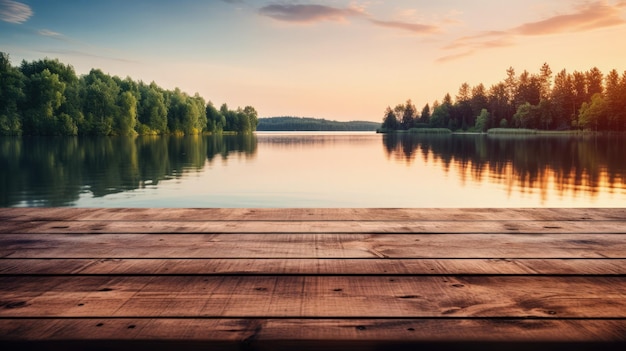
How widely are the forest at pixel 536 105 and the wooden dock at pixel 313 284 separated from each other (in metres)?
105

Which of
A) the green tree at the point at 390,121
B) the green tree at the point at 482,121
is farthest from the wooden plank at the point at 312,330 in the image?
the green tree at the point at 390,121

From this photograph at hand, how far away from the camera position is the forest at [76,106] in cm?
7112

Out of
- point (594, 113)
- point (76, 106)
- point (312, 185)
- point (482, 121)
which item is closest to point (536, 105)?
point (482, 121)

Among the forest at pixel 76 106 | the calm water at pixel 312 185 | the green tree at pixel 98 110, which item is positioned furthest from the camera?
the green tree at pixel 98 110

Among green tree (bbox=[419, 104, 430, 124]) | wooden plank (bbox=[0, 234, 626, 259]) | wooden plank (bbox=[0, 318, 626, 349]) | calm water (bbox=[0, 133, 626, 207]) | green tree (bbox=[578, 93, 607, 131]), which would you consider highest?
green tree (bbox=[419, 104, 430, 124])

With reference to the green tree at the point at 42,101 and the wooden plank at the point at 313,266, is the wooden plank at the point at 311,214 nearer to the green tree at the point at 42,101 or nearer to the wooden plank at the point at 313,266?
the wooden plank at the point at 313,266

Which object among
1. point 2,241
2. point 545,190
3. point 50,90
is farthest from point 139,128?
point 2,241

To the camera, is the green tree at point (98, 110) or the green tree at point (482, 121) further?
the green tree at point (482, 121)

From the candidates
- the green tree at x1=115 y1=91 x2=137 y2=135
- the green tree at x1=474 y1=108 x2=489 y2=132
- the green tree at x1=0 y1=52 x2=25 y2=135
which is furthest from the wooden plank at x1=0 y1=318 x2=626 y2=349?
the green tree at x1=474 y1=108 x2=489 y2=132

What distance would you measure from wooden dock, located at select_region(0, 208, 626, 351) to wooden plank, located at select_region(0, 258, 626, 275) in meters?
0.01

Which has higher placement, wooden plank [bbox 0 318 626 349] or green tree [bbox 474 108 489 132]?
green tree [bbox 474 108 489 132]

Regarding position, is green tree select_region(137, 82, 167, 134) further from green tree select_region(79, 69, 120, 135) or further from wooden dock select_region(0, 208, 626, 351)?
wooden dock select_region(0, 208, 626, 351)

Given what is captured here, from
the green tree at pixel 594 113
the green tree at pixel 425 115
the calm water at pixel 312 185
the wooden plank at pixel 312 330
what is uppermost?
the green tree at pixel 425 115

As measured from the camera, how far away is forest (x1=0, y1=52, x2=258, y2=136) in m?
71.1
